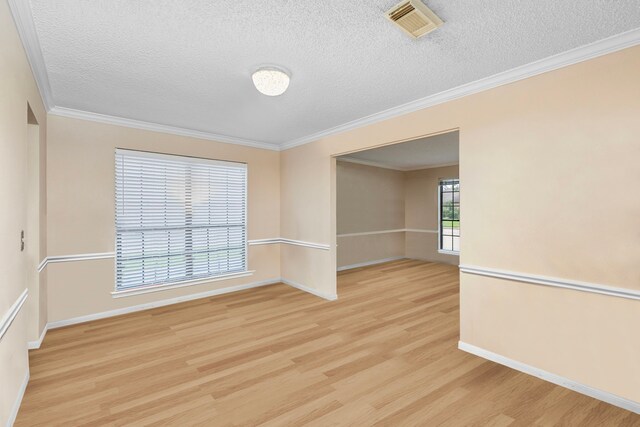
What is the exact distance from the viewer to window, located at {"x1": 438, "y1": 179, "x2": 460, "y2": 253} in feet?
24.0

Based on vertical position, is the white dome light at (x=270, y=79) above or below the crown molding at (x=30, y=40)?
below

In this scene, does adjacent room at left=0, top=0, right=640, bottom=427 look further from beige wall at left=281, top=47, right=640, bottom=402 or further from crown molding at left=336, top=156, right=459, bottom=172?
crown molding at left=336, top=156, right=459, bottom=172

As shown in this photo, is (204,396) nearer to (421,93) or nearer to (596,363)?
(596,363)

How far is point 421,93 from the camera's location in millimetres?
2994

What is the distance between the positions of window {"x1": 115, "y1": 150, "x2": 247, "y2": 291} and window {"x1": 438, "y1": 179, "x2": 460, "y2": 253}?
495 centimetres

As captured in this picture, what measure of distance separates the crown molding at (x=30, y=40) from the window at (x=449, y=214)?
23.8ft

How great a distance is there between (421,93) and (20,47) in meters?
3.12

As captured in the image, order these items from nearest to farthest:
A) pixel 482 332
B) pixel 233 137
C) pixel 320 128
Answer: pixel 482 332 → pixel 320 128 → pixel 233 137

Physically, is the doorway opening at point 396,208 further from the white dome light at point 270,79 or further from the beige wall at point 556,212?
the white dome light at point 270,79

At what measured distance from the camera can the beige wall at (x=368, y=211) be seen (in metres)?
6.79

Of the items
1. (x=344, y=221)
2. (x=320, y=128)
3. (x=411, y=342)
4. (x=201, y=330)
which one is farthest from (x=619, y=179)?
(x=344, y=221)

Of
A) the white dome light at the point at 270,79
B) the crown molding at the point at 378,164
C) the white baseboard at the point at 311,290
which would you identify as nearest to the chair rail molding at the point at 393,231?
the crown molding at the point at 378,164

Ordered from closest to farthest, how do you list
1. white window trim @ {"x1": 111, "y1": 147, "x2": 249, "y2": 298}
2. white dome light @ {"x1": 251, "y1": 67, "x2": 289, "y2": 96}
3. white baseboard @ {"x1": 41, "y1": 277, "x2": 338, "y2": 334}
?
white dome light @ {"x1": 251, "y1": 67, "x2": 289, "y2": 96} → white baseboard @ {"x1": 41, "y1": 277, "x2": 338, "y2": 334} → white window trim @ {"x1": 111, "y1": 147, "x2": 249, "y2": 298}

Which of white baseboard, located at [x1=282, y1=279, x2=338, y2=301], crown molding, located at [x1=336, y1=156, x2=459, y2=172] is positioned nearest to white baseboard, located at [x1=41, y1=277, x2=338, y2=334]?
white baseboard, located at [x1=282, y1=279, x2=338, y2=301]
